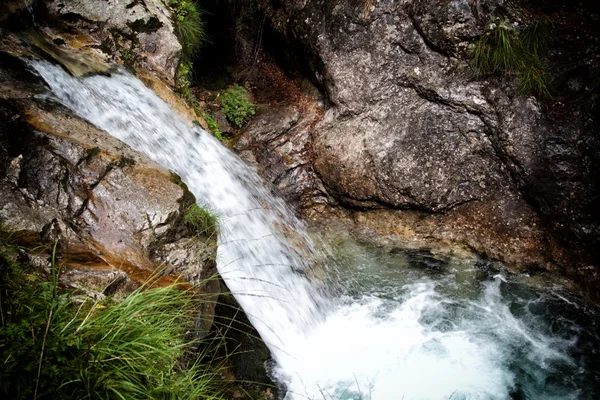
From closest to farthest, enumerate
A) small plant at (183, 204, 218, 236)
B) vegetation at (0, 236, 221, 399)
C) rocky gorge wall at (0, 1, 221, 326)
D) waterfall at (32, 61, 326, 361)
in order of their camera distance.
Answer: vegetation at (0, 236, 221, 399), rocky gorge wall at (0, 1, 221, 326), small plant at (183, 204, 218, 236), waterfall at (32, 61, 326, 361)

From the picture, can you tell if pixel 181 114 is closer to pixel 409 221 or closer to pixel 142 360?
pixel 409 221

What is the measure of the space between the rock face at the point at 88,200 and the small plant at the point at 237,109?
10.6ft

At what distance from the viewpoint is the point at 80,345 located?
1899 millimetres

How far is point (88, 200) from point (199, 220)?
979 millimetres

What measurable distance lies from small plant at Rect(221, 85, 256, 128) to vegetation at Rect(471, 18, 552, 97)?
3748 mm

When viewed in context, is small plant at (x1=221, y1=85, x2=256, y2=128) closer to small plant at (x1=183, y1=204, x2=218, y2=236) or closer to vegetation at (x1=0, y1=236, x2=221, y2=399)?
small plant at (x1=183, y1=204, x2=218, y2=236)

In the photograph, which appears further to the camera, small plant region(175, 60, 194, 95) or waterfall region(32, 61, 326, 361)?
small plant region(175, 60, 194, 95)

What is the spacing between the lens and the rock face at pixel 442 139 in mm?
5094

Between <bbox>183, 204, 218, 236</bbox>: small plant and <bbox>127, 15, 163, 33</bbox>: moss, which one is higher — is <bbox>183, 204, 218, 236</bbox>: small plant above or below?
below

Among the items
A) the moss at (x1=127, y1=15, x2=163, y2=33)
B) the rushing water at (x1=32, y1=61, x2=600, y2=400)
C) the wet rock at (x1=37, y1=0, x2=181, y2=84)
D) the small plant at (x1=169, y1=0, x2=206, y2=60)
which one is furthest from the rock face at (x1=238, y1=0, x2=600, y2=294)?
the moss at (x1=127, y1=15, x2=163, y2=33)

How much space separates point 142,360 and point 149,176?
185 centimetres

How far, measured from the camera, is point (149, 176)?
354 cm

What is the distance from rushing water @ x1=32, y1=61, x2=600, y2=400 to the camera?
Result: 151 inches

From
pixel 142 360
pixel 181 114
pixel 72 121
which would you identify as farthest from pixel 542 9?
pixel 142 360
